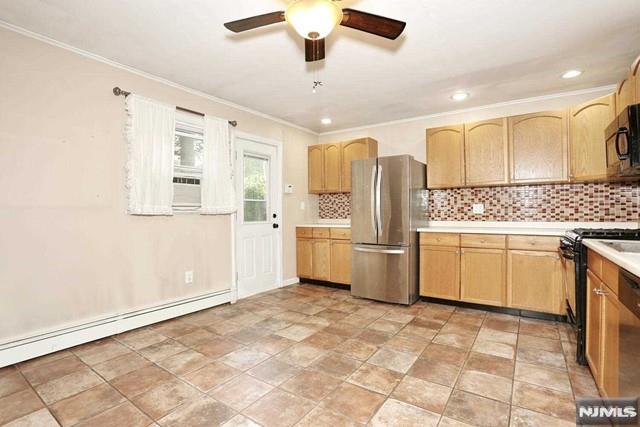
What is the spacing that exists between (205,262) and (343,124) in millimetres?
2884

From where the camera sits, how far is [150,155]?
299 cm

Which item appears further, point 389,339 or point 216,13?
point 389,339

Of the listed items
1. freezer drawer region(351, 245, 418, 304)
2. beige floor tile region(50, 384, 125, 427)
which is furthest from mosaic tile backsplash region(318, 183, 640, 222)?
beige floor tile region(50, 384, 125, 427)

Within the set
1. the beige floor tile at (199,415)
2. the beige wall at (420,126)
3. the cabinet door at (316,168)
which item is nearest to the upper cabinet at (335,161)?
the cabinet door at (316,168)

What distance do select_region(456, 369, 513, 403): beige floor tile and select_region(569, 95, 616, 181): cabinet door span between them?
2.33m

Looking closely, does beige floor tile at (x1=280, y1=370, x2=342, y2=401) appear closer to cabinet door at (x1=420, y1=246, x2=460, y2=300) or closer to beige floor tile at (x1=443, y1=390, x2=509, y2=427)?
beige floor tile at (x1=443, y1=390, x2=509, y2=427)

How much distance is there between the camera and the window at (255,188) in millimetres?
4152

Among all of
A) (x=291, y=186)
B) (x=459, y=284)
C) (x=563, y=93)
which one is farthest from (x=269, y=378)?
(x=563, y=93)

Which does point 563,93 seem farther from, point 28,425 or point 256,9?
point 28,425

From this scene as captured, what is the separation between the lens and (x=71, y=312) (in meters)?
Answer: 2.54

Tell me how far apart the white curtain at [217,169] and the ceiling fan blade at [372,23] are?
225 cm

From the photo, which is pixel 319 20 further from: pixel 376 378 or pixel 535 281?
pixel 535 281

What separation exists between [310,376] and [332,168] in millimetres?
3266

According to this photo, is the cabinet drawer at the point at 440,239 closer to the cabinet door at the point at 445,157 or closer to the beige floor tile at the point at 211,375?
the cabinet door at the point at 445,157
